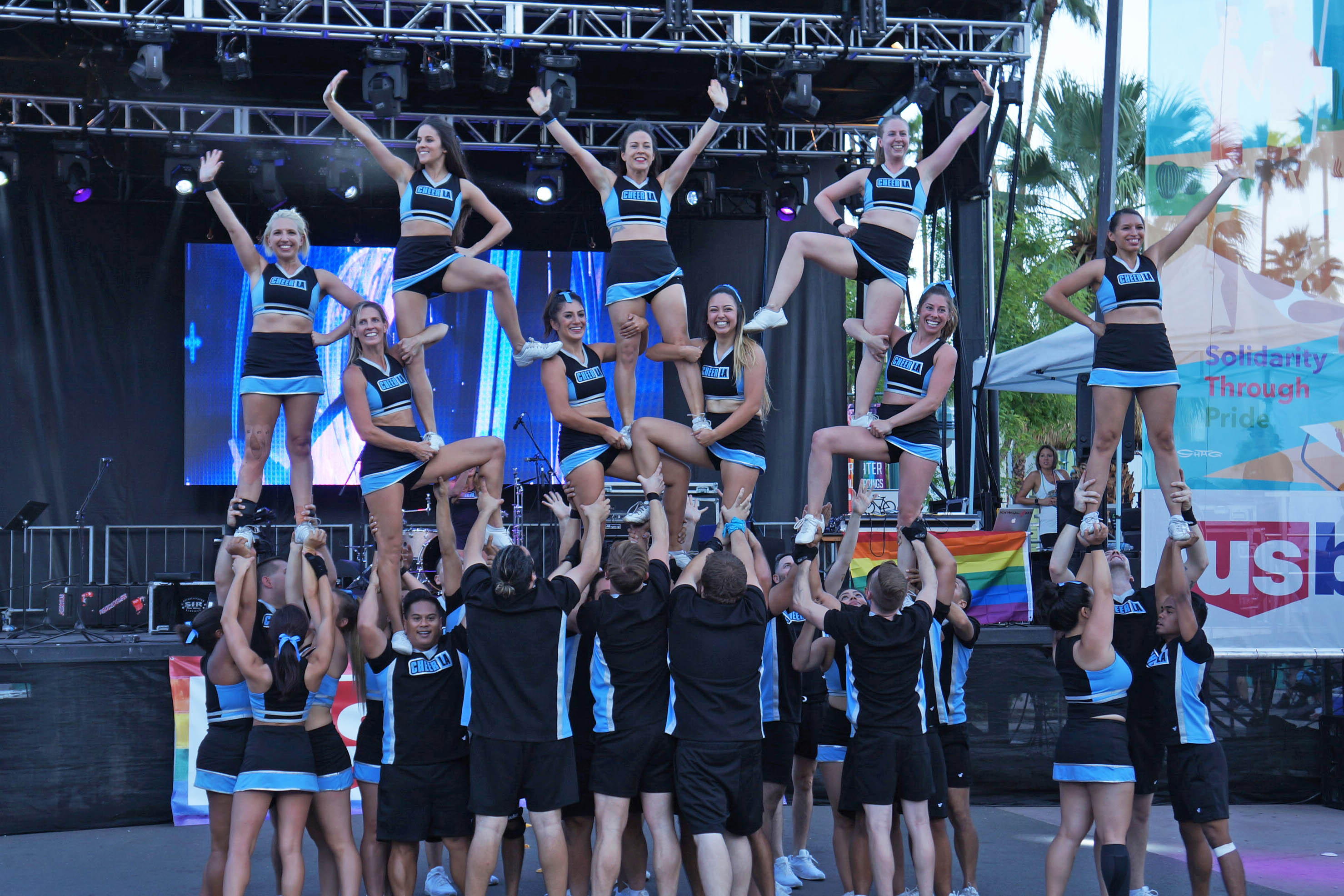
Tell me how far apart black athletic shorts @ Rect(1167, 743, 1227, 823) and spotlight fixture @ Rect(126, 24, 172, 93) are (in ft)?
27.8

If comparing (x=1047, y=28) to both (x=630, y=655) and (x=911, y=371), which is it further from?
(x=630, y=655)

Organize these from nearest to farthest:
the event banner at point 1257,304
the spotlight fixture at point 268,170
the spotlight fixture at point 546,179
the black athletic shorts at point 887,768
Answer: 1. the black athletic shorts at point 887,768
2. the event banner at point 1257,304
3. the spotlight fixture at point 268,170
4. the spotlight fixture at point 546,179

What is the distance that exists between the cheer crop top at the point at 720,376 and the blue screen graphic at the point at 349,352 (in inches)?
221

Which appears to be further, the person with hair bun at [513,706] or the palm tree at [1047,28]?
the palm tree at [1047,28]

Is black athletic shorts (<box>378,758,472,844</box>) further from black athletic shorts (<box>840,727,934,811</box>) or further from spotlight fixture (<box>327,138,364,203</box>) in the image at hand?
spotlight fixture (<box>327,138,364,203</box>)

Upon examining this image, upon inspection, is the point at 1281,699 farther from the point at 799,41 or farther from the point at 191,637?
the point at 191,637

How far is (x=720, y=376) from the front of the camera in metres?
6.03

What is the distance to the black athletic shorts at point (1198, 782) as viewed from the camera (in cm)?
552

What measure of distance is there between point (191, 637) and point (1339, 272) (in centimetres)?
772

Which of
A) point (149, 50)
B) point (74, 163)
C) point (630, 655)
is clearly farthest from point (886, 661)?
point (74, 163)

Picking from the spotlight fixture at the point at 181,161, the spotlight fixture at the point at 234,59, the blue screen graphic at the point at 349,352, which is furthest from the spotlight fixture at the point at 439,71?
the blue screen graphic at the point at 349,352

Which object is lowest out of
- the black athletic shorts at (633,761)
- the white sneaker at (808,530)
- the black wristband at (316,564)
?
the black athletic shorts at (633,761)

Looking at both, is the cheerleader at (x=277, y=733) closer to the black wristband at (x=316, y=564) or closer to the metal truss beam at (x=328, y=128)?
the black wristband at (x=316, y=564)

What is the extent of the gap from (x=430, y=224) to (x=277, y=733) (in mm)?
2836
